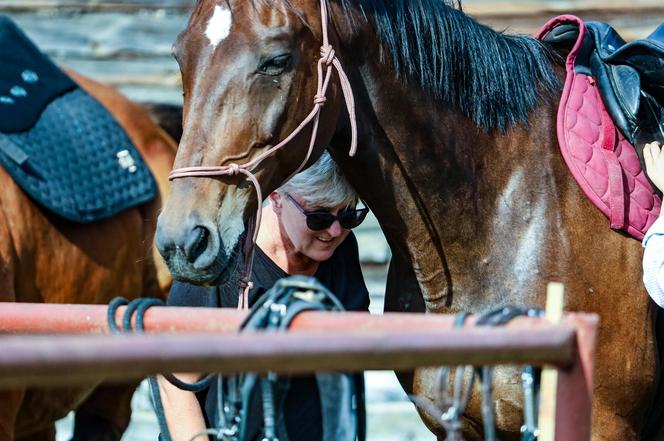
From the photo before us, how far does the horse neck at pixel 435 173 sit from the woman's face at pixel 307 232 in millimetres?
183

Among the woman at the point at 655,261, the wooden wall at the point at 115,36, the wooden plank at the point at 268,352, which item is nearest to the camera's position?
the wooden plank at the point at 268,352

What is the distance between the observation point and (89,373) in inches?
40.9

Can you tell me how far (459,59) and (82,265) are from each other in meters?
2.02

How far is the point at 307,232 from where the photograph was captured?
8.45 feet

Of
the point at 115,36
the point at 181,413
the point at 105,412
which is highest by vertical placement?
the point at 115,36

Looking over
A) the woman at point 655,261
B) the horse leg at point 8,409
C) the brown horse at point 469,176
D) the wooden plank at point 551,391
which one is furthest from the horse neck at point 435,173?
the horse leg at point 8,409

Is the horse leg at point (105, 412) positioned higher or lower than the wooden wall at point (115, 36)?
lower

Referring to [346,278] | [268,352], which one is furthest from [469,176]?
[268,352]

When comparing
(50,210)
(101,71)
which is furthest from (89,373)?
(101,71)

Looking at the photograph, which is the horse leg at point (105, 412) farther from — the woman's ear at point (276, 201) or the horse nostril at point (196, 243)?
the horse nostril at point (196, 243)

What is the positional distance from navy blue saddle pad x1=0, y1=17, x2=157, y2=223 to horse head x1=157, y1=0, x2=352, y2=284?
1.69 m

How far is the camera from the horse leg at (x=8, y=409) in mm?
3406

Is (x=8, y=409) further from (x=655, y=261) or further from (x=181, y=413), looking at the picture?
(x=655, y=261)

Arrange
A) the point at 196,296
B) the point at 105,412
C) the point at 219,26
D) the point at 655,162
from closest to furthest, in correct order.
→ 1. the point at 219,26
2. the point at 655,162
3. the point at 196,296
4. the point at 105,412
